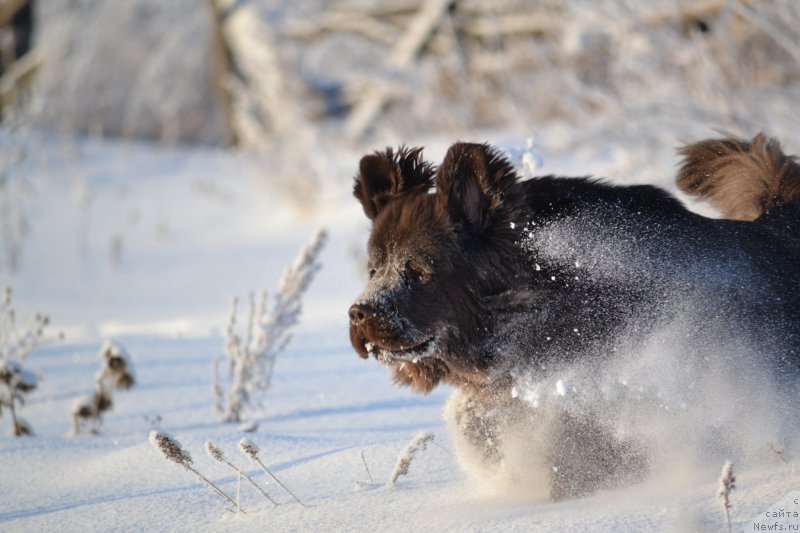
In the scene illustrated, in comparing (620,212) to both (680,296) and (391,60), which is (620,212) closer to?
(680,296)

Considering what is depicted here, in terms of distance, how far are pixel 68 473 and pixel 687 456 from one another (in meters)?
2.40

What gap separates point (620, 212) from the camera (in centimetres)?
327

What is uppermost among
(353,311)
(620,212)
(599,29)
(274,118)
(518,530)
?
(274,118)

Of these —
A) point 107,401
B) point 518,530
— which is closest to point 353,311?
point 518,530

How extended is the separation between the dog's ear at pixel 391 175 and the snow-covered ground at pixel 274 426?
0.16 m

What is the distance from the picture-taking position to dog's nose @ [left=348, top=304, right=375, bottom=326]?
3.14 meters

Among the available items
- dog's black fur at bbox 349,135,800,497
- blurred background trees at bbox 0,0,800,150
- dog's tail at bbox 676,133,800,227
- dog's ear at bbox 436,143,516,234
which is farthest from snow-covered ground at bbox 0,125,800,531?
dog's tail at bbox 676,133,800,227

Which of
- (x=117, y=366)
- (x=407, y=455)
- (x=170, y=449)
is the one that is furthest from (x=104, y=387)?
(x=407, y=455)

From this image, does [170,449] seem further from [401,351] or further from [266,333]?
[266,333]

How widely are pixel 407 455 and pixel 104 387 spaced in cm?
202

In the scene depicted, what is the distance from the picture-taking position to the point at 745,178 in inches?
153

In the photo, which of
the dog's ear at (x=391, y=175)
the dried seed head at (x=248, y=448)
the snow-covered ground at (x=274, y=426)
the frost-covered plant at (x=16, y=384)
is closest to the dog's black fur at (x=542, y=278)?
the dog's ear at (x=391, y=175)

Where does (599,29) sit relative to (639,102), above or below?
above

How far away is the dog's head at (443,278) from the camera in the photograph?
320 centimetres
